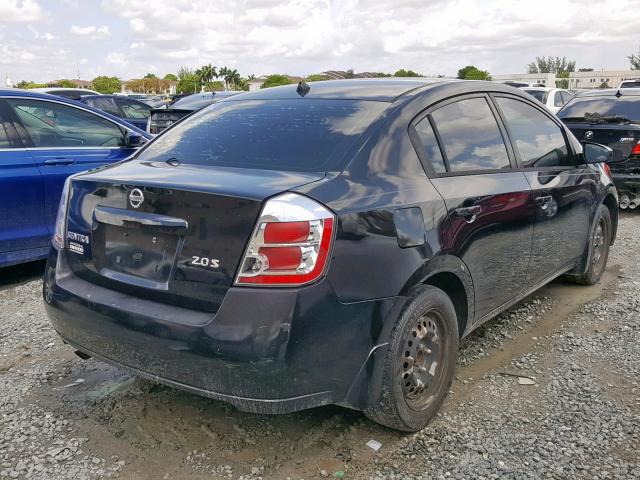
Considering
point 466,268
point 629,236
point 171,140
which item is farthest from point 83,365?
point 629,236

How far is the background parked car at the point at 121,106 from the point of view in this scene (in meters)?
13.7

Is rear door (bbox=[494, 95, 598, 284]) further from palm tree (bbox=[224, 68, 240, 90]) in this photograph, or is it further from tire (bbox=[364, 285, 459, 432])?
palm tree (bbox=[224, 68, 240, 90])

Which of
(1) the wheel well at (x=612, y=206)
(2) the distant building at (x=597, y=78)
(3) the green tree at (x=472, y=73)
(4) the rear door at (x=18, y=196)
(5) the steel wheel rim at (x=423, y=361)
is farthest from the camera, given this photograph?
(2) the distant building at (x=597, y=78)

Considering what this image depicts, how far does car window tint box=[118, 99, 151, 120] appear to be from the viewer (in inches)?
559

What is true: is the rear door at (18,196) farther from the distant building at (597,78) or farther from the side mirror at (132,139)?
the distant building at (597,78)

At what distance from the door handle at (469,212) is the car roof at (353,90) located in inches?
26.2

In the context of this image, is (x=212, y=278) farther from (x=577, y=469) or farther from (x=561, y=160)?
(x=561, y=160)

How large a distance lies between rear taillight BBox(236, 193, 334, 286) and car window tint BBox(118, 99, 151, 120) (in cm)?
→ 1284

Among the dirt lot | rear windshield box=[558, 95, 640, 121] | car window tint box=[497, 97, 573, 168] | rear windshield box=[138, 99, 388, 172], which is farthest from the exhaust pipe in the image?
rear windshield box=[138, 99, 388, 172]

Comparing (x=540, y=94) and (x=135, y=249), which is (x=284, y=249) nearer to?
(x=135, y=249)

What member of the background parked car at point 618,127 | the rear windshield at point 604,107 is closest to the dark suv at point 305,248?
the background parked car at point 618,127

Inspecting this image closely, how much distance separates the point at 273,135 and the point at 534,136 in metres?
1.96

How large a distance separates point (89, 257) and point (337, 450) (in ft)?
4.78

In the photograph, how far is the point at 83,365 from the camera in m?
3.70
